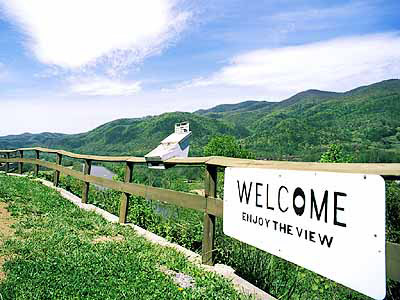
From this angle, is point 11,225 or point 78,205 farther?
point 78,205

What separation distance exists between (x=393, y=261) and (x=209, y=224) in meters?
2.23

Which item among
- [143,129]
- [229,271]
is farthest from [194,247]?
[143,129]

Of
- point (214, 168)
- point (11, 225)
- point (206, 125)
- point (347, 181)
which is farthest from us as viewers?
point (206, 125)

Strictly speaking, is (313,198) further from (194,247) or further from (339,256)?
(194,247)

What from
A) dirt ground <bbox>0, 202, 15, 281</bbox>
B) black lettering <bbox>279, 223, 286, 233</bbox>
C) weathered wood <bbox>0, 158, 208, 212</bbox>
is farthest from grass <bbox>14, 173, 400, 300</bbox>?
dirt ground <bbox>0, 202, 15, 281</bbox>

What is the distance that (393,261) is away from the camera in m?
2.33

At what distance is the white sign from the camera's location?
230 centimetres

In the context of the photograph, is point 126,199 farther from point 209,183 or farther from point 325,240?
point 325,240

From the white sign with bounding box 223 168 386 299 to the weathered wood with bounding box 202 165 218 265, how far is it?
65 centimetres

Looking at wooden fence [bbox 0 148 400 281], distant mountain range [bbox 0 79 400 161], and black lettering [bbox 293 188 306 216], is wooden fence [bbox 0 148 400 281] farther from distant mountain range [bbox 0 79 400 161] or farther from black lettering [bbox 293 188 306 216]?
distant mountain range [bbox 0 79 400 161]

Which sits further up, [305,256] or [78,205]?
A: [305,256]

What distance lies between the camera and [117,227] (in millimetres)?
5949

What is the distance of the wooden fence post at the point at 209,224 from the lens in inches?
168

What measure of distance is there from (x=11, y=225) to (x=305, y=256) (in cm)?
452
